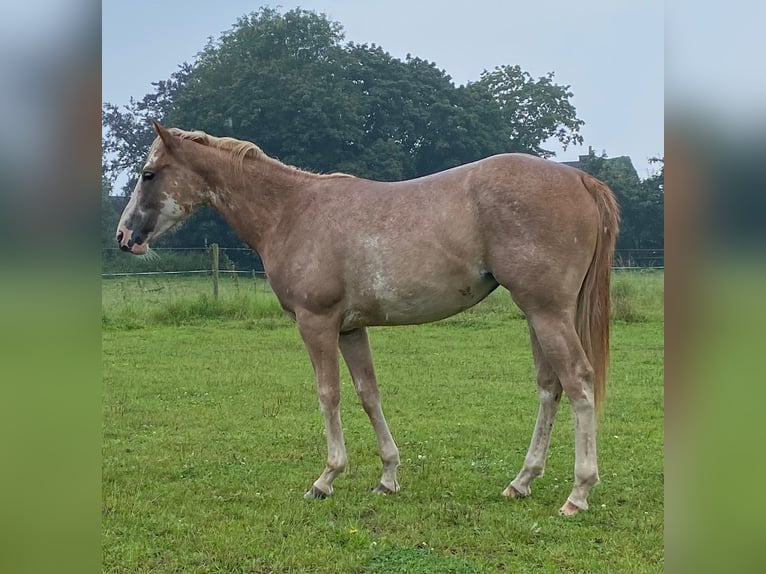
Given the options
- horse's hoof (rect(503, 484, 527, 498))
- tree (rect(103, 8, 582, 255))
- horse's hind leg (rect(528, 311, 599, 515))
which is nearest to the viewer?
horse's hind leg (rect(528, 311, 599, 515))

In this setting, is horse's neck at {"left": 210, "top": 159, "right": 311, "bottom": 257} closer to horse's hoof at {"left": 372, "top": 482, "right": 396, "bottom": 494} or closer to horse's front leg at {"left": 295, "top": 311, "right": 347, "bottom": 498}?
horse's front leg at {"left": 295, "top": 311, "right": 347, "bottom": 498}

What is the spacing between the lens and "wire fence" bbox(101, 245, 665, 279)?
1405 centimetres

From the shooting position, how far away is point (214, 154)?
4.66m

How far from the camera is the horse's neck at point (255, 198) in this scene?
4680 mm

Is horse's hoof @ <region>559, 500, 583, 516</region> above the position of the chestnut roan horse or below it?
below

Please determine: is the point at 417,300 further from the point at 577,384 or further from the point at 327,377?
the point at 577,384

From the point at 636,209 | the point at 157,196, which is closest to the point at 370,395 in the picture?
the point at 157,196

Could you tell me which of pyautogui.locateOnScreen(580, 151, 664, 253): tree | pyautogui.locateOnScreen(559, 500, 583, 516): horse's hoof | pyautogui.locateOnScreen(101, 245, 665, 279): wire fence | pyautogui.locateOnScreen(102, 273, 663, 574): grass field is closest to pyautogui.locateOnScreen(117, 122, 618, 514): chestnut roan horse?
pyautogui.locateOnScreen(559, 500, 583, 516): horse's hoof

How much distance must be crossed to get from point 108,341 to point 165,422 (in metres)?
5.32

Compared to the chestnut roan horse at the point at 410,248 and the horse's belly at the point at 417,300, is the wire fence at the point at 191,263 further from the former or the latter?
the horse's belly at the point at 417,300

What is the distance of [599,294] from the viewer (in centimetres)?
416

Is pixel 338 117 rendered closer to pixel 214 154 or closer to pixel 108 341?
pixel 108 341
